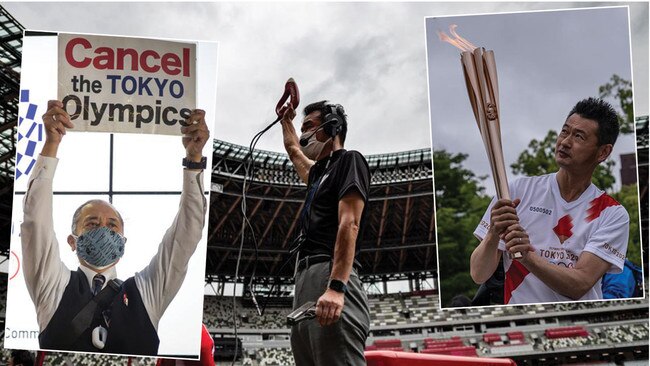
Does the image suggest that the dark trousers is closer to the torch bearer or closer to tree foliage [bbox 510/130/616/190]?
the torch bearer

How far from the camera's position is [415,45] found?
21.1m

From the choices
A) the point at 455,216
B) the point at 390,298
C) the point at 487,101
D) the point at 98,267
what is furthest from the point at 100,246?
the point at 390,298

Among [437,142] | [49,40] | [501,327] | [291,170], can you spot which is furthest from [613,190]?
[501,327]

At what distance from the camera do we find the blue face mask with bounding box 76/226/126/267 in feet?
15.5

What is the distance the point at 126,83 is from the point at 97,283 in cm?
136

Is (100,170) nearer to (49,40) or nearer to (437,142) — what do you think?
(49,40)

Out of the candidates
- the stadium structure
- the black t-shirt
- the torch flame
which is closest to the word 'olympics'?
the torch flame

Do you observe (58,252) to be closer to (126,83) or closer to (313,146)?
(126,83)

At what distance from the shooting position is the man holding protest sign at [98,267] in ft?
15.0

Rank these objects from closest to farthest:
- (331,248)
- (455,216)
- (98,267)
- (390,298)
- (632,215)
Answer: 1. (331,248)
2. (632,215)
3. (98,267)
4. (455,216)
5. (390,298)

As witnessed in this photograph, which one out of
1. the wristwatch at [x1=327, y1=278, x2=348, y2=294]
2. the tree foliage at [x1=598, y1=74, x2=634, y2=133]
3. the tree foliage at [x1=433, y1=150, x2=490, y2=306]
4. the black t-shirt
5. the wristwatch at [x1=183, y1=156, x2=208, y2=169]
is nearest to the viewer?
the wristwatch at [x1=327, y1=278, x2=348, y2=294]

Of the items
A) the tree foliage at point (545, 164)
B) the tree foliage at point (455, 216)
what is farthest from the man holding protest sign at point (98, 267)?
the tree foliage at point (545, 164)

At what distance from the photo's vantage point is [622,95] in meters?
4.32

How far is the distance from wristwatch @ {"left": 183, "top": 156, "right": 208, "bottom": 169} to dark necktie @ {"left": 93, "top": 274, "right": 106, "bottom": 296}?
0.95m
